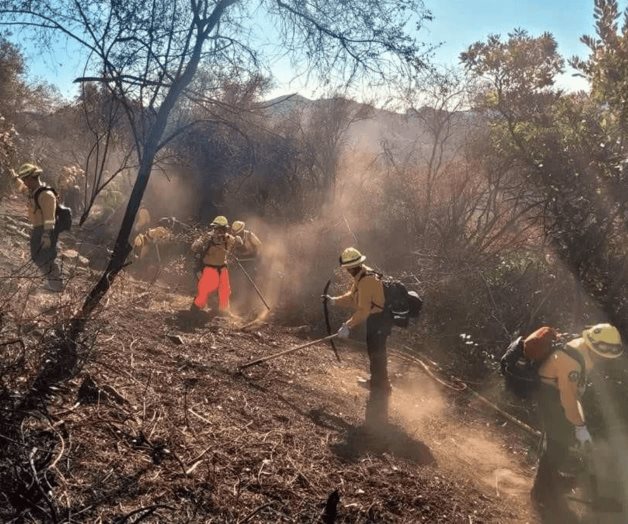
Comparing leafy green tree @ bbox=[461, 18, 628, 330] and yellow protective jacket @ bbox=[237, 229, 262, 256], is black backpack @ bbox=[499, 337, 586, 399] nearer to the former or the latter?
leafy green tree @ bbox=[461, 18, 628, 330]

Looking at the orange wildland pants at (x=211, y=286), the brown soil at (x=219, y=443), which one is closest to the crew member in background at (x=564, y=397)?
the brown soil at (x=219, y=443)

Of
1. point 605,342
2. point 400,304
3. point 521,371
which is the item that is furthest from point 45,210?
point 605,342

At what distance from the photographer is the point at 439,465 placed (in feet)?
16.5

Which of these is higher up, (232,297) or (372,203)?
(372,203)

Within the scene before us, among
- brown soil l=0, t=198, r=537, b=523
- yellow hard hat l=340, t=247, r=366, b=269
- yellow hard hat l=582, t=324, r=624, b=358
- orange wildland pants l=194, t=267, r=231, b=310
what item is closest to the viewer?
brown soil l=0, t=198, r=537, b=523

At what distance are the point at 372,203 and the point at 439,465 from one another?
38.2 feet

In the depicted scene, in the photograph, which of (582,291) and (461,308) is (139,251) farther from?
(582,291)

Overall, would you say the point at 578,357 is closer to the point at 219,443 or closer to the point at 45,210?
the point at 219,443

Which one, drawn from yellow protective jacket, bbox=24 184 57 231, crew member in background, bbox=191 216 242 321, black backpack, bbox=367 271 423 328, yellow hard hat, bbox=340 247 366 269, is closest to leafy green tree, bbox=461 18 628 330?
black backpack, bbox=367 271 423 328

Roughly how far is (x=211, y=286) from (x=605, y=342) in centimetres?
647

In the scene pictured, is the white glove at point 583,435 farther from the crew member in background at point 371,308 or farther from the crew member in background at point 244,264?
the crew member in background at point 244,264

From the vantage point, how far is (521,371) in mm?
4508

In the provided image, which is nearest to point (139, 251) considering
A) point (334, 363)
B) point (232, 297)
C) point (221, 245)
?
point (232, 297)

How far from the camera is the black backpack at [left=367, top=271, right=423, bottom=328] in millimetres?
6343
